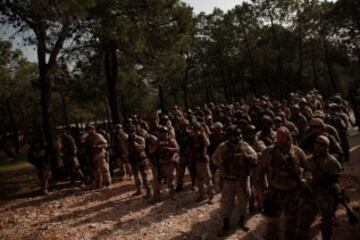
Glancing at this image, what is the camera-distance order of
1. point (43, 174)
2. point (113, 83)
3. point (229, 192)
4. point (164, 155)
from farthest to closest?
1. point (113, 83)
2. point (43, 174)
3. point (164, 155)
4. point (229, 192)

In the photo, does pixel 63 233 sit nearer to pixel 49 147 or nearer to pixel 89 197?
pixel 89 197

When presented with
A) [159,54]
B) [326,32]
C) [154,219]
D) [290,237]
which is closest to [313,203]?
[290,237]

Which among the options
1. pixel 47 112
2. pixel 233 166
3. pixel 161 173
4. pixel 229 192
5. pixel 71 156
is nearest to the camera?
pixel 233 166

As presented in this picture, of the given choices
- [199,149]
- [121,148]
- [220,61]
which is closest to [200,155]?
[199,149]

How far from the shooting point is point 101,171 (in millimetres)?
14594

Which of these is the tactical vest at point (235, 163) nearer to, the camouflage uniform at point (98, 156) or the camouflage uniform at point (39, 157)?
the camouflage uniform at point (98, 156)

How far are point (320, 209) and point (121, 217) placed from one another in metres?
5.56

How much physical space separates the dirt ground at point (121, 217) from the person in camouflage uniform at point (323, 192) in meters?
1.44

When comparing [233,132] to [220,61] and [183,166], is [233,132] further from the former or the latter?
[220,61]

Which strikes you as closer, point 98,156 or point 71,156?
point 98,156

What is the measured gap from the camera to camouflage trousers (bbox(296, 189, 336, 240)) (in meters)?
6.95

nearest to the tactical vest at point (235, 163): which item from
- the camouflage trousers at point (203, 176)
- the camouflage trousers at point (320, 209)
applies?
the camouflage trousers at point (320, 209)

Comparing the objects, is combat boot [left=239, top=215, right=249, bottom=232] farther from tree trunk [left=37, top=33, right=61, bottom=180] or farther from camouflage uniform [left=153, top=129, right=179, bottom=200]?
tree trunk [left=37, top=33, right=61, bottom=180]

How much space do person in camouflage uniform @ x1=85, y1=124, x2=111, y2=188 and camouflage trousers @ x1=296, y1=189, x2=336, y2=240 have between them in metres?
8.41
